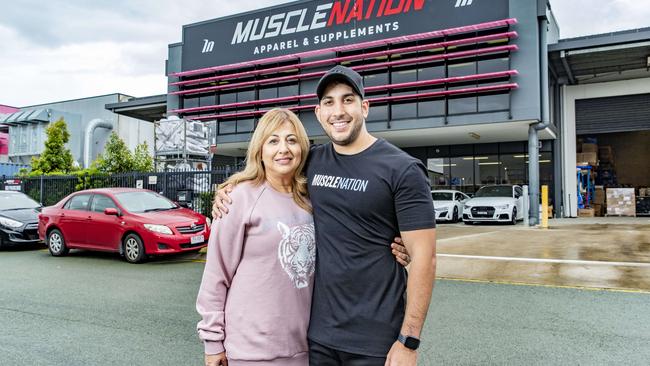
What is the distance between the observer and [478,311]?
→ 17.0 ft

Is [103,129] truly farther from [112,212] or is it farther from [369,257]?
[369,257]

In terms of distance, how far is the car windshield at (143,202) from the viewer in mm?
9242

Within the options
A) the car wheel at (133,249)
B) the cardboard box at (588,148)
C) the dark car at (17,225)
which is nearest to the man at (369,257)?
the car wheel at (133,249)

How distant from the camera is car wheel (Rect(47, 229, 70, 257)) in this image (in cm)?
976

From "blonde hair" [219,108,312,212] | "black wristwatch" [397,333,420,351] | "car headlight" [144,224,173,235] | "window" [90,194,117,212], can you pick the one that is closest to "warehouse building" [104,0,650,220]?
"window" [90,194,117,212]

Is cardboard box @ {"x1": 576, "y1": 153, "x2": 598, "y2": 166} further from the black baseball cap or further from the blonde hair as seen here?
the blonde hair

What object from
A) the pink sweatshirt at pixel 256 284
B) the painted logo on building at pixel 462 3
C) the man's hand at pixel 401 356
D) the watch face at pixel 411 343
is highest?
the painted logo on building at pixel 462 3

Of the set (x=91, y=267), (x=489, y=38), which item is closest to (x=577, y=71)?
(x=489, y=38)

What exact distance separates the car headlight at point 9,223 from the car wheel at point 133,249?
409cm

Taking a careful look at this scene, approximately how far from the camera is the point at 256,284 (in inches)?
77.2

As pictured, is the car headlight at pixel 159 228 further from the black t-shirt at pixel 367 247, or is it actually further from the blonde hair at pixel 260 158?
the black t-shirt at pixel 367 247

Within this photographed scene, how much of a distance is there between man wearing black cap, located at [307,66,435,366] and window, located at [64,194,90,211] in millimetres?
9148

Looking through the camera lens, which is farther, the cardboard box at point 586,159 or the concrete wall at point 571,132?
the cardboard box at point 586,159

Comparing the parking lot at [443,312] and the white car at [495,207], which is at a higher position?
the white car at [495,207]
